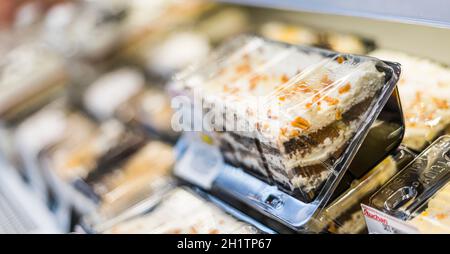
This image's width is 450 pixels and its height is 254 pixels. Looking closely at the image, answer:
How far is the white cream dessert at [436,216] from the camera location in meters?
1.07

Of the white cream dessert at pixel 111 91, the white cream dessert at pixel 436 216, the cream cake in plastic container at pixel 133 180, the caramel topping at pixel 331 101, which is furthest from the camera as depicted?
the white cream dessert at pixel 111 91

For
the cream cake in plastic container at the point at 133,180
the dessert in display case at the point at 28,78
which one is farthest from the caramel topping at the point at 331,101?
the dessert in display case at the point at 28,78

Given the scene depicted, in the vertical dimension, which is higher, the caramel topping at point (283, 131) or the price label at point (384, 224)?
the caramel topping at point (283, 131)

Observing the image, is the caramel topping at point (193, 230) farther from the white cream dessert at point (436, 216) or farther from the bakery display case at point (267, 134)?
the white cream dessert at point (436, 216)

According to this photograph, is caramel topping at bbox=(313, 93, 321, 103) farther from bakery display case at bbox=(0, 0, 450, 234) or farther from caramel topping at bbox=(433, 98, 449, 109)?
caramel topping at bbox=(433, 98, 449, 109)

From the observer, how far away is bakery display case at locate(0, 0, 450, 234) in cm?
128

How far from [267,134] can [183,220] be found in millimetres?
534

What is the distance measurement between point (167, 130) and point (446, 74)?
1243 millimetres

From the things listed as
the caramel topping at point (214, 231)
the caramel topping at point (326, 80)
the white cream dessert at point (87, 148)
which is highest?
the caramel topping at point (326, 80)

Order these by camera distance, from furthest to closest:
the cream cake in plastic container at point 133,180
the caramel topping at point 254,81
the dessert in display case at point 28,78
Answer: the dessert in display case at point 28,78 < the cream cake in plastic container at point 133,180 < the caramel topping at point 254,81

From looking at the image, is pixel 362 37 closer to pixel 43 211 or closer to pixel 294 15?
pixel 294 15

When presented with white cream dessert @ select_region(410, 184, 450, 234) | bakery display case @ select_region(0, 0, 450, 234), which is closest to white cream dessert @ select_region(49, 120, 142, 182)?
bakery display case @ select_region(0, 0, 450, 234)

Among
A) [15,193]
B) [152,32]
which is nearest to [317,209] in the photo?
[15,193]

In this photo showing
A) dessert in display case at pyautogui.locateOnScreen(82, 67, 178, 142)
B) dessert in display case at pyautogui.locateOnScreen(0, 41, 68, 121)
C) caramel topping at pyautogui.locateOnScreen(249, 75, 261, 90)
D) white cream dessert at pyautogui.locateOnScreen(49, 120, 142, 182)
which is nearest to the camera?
caramel topping at pyautogui.locateOnScreen(249, 75, 261, 90)
